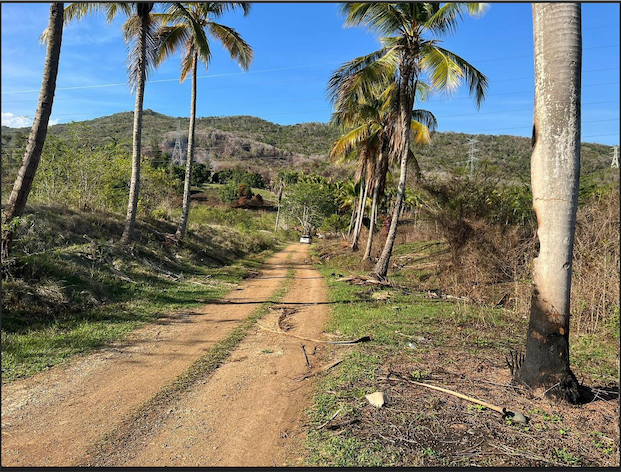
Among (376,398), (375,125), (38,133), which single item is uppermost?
(375,125)

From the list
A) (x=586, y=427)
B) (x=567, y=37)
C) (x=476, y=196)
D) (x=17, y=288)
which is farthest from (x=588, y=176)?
(x=17, y=288)

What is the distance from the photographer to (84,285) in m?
8.33

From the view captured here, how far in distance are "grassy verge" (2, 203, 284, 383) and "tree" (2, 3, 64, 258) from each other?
2.56 ft

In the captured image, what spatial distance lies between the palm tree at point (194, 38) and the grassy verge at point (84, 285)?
3600 mm

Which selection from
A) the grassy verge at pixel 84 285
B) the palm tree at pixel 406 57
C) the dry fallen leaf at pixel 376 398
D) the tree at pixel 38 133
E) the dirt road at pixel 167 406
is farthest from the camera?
the palm tree at pixel 406 57

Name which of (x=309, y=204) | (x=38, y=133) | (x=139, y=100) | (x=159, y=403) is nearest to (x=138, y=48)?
(x=139, y=100)

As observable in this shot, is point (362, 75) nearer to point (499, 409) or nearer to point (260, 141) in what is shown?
point (499, 409)

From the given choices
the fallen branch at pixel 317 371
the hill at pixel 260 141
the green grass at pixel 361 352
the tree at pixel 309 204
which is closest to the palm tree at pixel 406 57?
the green grass at pixel 361 352

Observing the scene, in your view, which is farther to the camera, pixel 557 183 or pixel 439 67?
pixel 439 67

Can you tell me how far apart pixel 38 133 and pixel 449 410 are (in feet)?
26.2

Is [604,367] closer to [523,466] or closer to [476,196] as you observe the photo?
[523,466]

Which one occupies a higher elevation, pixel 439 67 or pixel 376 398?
pixel 439 67

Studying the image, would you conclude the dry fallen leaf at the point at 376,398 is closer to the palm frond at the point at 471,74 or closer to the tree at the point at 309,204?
the palm frond at the point at 471,74

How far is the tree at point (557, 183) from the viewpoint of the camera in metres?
4.23
